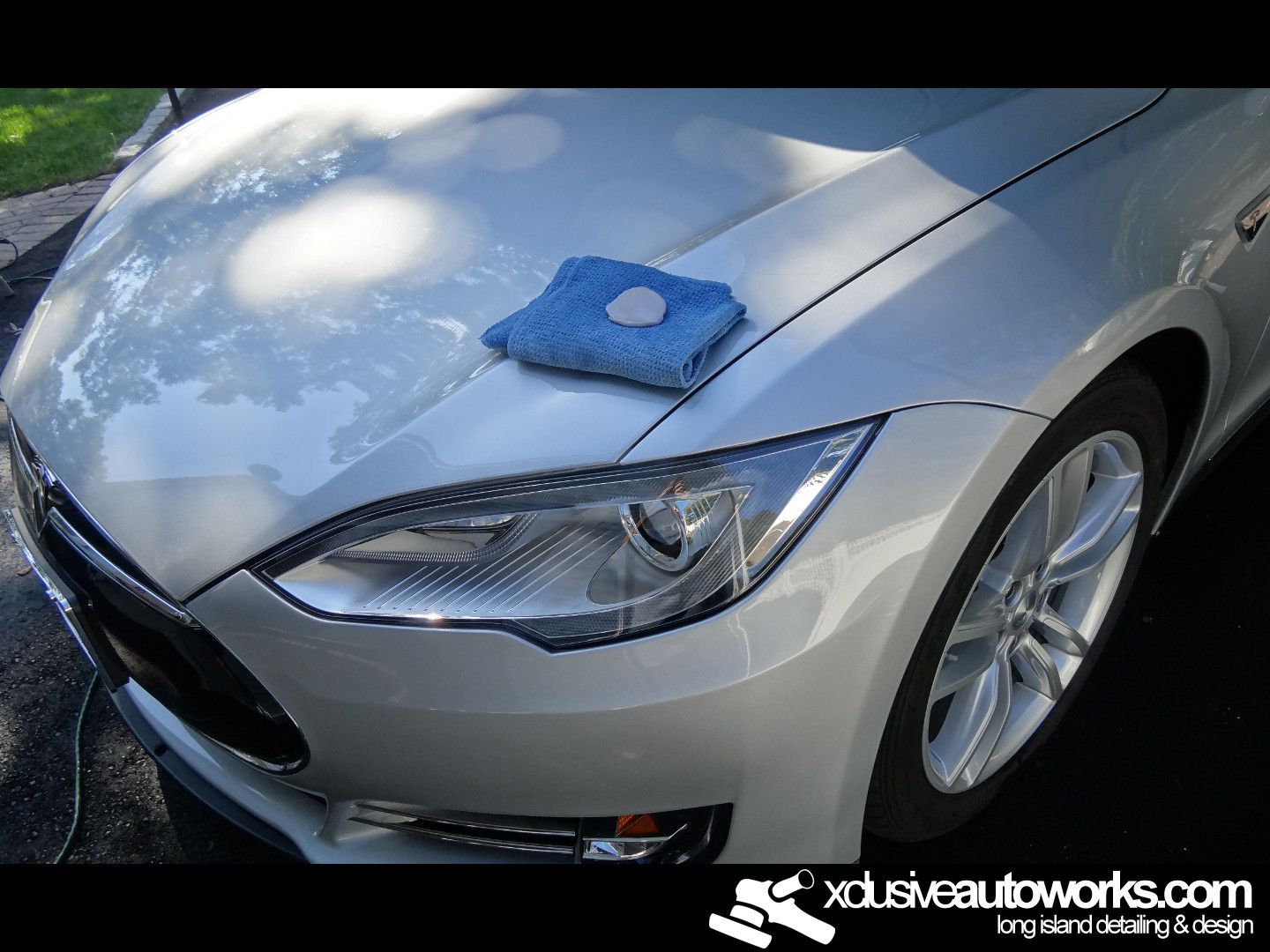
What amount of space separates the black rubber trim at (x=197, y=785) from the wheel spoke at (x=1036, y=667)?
1248 mm

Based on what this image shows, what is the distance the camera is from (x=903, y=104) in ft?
5.69

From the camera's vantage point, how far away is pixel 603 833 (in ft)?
4.29

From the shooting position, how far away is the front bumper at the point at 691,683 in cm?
118

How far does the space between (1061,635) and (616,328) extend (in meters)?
1.07

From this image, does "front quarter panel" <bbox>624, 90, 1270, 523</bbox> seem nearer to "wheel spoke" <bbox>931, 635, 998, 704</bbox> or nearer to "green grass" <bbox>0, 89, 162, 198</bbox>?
"wheel spoke" <bbox>931, 635, 998, 704</bbox>

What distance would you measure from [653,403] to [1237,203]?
114 cm

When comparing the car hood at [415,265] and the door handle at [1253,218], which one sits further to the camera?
the door handle at [1253,218]

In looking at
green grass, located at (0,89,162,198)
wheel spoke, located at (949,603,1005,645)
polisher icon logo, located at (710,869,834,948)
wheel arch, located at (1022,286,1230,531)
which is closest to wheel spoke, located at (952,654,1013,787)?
wheel spoke, located at (949,603,1005,645)

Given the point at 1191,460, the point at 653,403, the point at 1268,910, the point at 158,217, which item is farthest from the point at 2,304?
the point at 1268,910

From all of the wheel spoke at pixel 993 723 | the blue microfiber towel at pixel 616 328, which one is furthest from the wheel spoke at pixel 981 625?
the blue microfiber towel at pixel 616 328

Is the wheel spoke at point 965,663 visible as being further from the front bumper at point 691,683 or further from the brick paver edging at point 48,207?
the brick paver edging at point 48,207

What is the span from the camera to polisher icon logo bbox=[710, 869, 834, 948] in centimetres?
142

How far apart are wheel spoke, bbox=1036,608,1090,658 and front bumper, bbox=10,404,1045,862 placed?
576 mm

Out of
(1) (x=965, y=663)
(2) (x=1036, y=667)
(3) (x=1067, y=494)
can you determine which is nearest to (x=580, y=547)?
(1) (x=965, y=663)
